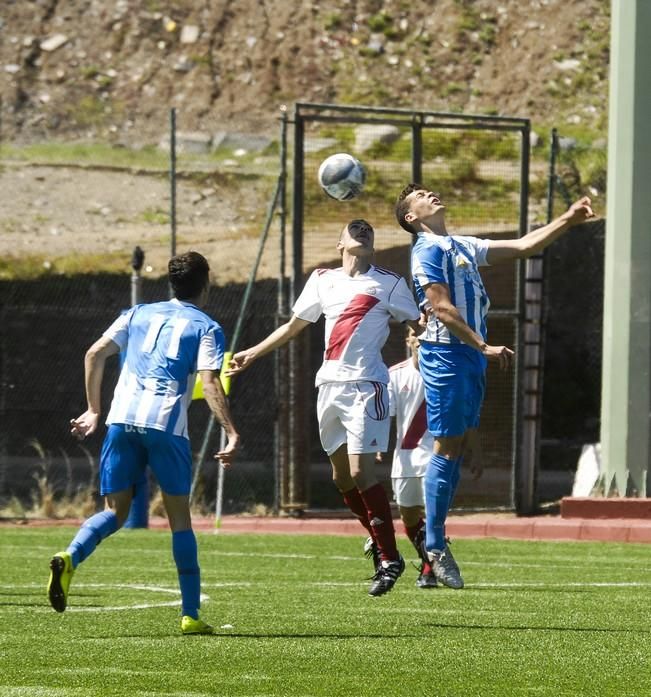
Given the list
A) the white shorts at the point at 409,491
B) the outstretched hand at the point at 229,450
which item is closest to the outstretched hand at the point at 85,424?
the outstretched hand at the point at 229,450

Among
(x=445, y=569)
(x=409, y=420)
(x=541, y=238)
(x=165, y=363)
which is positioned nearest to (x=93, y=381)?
(x=165, y=363)

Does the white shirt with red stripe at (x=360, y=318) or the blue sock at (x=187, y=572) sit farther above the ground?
the white shirt with red stripe at (x=360, y=318)

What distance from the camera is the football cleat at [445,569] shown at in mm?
10156

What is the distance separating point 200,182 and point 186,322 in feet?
93.8

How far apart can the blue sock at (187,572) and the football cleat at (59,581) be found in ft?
1.83

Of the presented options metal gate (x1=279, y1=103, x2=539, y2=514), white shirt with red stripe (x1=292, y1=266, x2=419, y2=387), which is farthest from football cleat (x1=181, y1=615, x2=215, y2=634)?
metal gate (x1=279, y1=103, x2=539, y2=514)

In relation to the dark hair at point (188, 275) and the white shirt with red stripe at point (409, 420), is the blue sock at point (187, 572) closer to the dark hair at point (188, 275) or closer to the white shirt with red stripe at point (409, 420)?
the dark hair at point (188, 275)

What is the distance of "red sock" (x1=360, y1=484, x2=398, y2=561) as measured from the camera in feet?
33.8

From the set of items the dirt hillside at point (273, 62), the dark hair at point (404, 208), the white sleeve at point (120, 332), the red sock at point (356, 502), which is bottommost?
the red sock at point (356, 502)

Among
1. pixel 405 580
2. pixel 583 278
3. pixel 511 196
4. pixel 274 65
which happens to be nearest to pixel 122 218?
pixel 511 196

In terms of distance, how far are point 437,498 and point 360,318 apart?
1.19 m

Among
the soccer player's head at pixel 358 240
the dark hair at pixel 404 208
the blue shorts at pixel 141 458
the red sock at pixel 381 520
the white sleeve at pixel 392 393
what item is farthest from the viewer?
the white sleeve at pixel 392 393

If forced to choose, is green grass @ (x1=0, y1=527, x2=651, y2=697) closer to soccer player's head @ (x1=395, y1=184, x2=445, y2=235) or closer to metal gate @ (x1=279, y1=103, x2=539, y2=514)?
soccer player's head @ (x1=395, y1=184, x2=445, y2=235)

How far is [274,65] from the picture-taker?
160 feet
